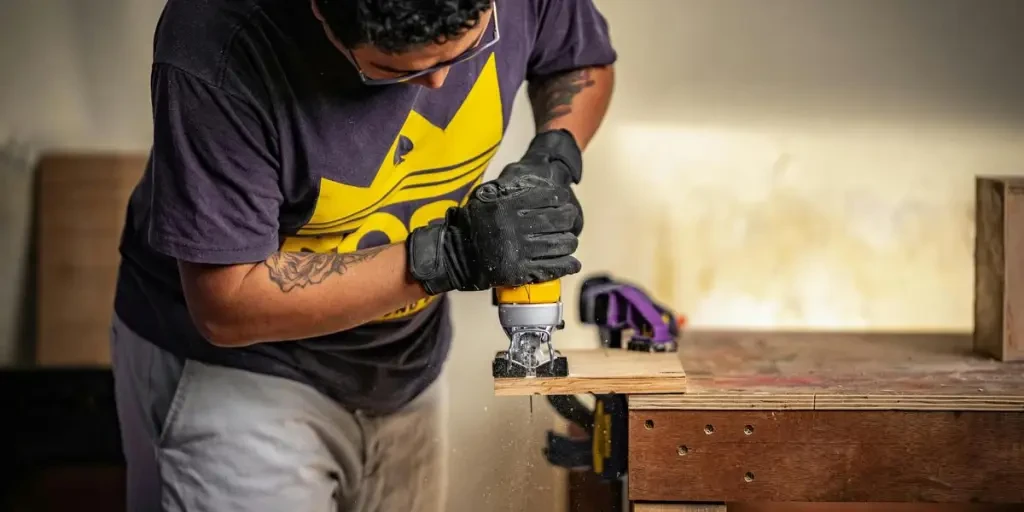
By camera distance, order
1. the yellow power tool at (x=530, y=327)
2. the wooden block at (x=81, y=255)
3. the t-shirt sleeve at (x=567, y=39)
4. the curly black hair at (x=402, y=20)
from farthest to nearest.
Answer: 1. the wooden block at (x=81, y=255)
2. the t-shirt sleeve at (x=567, y=39)
3. the yellow power tool at (x=530, y=327)
4. the curly black hair at (x=402, y=20)

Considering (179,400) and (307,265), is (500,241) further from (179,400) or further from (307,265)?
(179,400)

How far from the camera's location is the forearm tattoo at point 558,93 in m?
1.40

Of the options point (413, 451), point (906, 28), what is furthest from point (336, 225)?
point (906, 28)

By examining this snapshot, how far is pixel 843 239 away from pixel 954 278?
0.75 ft

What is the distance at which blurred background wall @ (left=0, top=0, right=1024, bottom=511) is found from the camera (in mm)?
1905

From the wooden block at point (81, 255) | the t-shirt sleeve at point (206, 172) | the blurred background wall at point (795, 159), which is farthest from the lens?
the wooden block at point (81, 255)

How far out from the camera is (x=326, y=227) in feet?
4.06

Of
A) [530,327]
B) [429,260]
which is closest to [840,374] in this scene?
[530,327]

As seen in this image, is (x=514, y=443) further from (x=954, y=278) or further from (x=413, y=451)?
(x=954, y=278)

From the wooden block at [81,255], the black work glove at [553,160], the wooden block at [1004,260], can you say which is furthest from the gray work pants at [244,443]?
the wooden block at [1004,260]

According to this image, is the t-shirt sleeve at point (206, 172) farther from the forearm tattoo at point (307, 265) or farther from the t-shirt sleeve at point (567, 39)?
the t-shirt sleeve at point (567, 39)

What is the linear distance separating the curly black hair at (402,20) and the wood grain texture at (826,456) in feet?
1.68

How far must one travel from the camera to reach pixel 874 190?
1954 millimetres

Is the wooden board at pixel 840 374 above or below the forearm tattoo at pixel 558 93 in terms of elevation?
below
